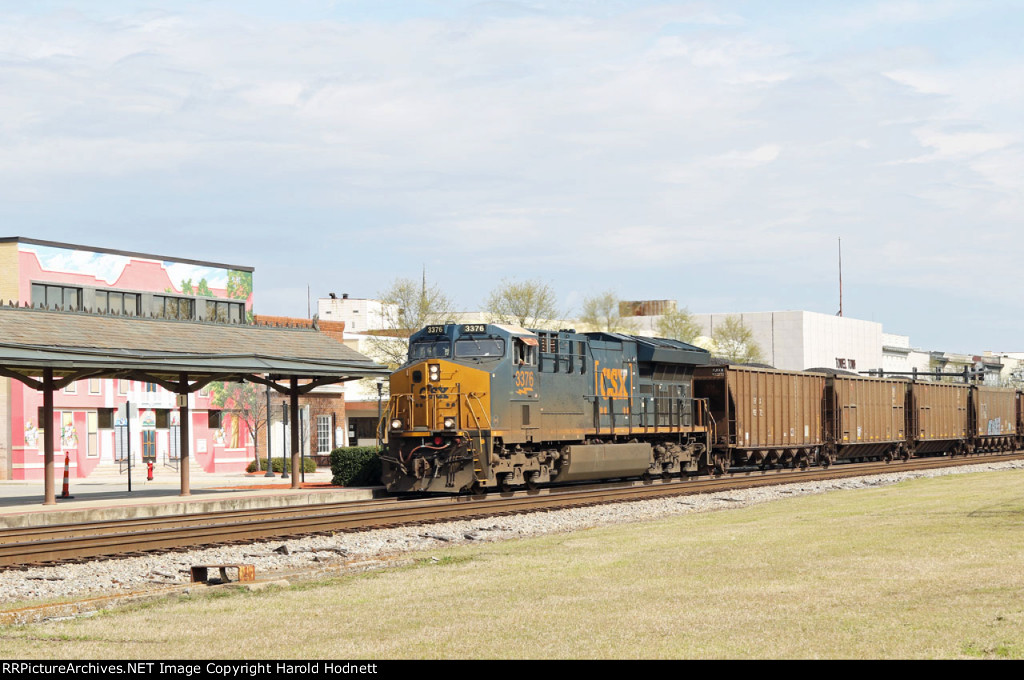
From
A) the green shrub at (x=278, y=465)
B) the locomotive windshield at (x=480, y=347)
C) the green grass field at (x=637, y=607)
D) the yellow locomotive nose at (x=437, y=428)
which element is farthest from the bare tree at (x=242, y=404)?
the green grass field at (x=637, y=607)

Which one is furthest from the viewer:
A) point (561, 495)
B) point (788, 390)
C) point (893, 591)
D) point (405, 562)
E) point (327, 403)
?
point (327, 403)

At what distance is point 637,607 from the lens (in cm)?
1052

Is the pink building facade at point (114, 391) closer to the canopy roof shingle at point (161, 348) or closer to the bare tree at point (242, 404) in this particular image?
the bare tree at point (242, 404)

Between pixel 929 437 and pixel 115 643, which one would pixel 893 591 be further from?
pixel 929 437

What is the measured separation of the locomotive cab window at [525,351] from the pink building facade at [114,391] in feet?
69.6

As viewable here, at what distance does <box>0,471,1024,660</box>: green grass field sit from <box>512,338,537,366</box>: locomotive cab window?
996 cm

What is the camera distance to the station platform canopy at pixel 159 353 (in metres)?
23.9

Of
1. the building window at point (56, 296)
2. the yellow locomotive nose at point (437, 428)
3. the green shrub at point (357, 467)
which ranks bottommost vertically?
the green shrub at point (357, 467)

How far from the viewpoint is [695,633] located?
9055mm

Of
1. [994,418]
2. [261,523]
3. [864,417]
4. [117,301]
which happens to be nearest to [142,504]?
[261,523]

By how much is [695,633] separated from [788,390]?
3097cm

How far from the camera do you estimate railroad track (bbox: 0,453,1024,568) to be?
1711cm

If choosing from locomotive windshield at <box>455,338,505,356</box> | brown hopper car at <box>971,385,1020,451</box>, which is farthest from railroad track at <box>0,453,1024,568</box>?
brown hopper car at <box>971,385,1020,451</box>
